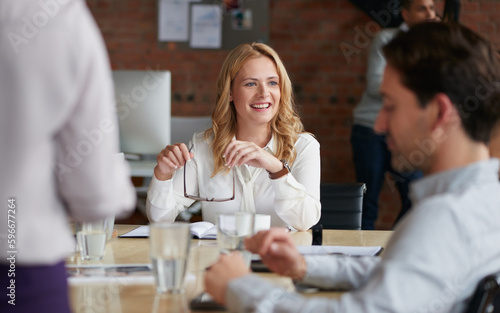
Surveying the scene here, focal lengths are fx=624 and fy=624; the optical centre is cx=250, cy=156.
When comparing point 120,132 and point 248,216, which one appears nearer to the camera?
point 248,216

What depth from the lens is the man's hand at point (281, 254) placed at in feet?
3.80

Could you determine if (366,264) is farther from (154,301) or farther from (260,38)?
(260,38)

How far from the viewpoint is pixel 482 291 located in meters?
0.91

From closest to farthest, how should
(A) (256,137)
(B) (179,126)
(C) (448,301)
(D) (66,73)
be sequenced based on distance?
1. (D) (66,73)
2. (C) (448,301)
3. (A) (256,137)
4. (B) (179,126)

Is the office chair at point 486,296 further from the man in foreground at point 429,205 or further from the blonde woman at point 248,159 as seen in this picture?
the blonde woman at point 248,159

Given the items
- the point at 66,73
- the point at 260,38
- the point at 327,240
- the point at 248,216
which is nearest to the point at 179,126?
the point at 260,38

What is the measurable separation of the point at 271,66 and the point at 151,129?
3.14ft

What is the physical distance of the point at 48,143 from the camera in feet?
2.40

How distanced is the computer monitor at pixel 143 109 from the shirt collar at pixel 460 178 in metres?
2.20

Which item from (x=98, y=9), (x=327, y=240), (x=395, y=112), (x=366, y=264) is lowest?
(x=327, y=240)

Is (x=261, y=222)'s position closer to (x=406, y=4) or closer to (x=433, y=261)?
(x=433, y=261)

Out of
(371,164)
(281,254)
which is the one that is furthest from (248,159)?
(371,164)

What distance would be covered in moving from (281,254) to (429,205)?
367 mm

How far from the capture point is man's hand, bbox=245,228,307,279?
1.16 meters
